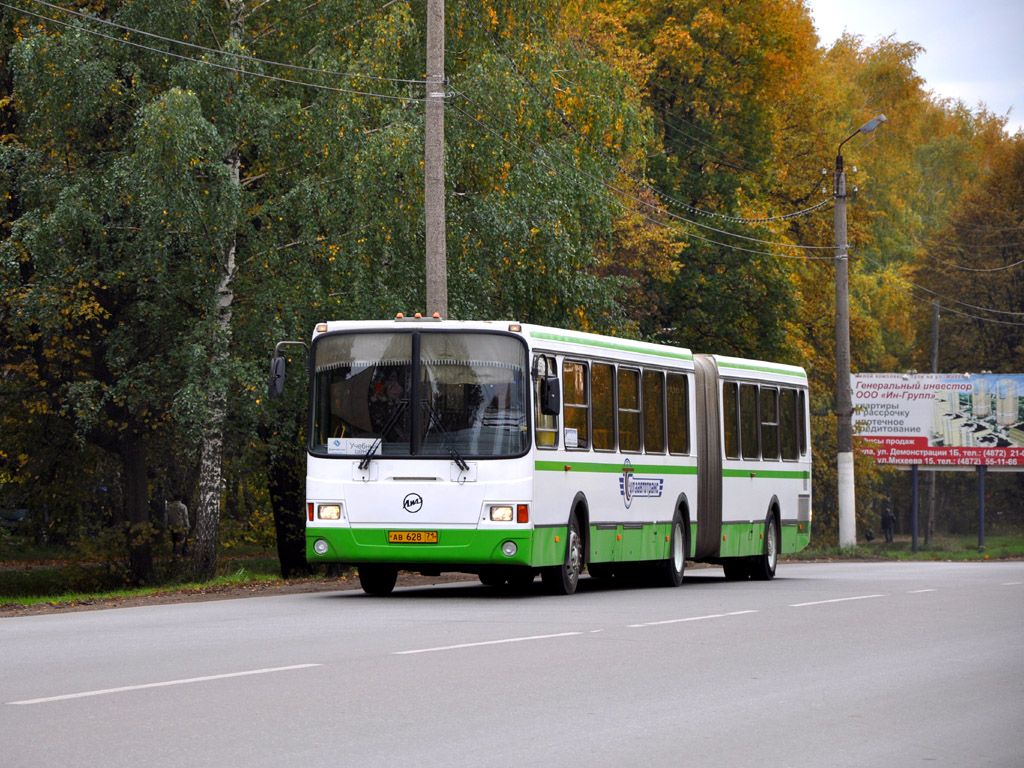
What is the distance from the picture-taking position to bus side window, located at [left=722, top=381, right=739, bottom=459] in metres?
25.4

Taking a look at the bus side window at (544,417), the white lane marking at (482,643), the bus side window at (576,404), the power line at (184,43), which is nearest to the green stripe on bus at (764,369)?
the bus side window at (576,404)

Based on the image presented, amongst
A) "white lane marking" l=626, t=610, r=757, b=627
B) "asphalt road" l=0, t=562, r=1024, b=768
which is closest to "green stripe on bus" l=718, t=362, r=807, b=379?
"asphalt road" l=0, t=562, r=1024, b=768

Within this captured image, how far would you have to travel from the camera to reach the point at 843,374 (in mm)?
40844

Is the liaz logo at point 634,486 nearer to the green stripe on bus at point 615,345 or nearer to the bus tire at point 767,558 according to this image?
the green stripe on bus at point 615,345

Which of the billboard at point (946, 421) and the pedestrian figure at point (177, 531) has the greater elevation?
the billboard at point (946, 421)

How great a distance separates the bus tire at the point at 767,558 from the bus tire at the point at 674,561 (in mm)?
3521

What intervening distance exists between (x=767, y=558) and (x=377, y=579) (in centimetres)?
858

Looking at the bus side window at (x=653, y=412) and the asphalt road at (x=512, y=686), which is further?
the bus side window at (x=653, y=412)

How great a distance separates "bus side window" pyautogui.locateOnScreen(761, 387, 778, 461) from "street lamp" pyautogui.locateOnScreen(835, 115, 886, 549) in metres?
13.6

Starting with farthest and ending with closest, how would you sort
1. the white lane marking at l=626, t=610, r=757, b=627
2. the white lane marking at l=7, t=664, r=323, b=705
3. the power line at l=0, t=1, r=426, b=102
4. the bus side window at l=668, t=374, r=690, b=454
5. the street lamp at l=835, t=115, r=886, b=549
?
the street lamp at l=835, t=115, r=886, b=549
the power line at l=0, t=1, r=426, b=102
the bus side window at l=668, t=374, r=690, b=454
the white lane marking at l=626, t=610, r=757, b=627
the white lane marking at l=7, t=664, r=323, b=705

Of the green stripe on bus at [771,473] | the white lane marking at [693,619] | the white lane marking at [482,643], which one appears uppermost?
the green stripe on bus at [771,473]

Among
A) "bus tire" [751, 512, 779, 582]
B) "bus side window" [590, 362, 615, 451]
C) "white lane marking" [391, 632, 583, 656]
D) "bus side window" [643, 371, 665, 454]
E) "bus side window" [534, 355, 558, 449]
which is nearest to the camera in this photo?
"white lane marking" [391, 632, 583, 656]

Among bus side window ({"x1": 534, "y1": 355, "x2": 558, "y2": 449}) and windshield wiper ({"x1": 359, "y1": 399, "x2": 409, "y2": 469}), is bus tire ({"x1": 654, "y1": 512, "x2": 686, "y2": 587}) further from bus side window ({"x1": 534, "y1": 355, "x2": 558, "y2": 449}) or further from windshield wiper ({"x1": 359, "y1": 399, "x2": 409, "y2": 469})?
windshield wiper ({"x1": 359, "y1": 399, "x2": 409, "y2": 469})

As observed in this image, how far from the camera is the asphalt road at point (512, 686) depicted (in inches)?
333
